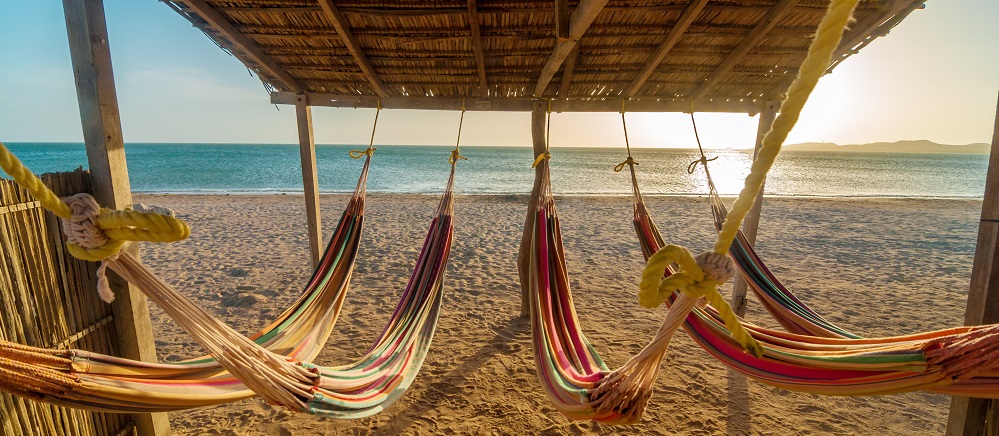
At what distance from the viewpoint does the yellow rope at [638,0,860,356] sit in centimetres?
43

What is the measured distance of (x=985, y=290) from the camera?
3.53 ft

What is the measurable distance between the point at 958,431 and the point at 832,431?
0.84 metres

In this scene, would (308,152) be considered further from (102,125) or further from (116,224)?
(116,224)

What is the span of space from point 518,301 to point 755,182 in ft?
9.14

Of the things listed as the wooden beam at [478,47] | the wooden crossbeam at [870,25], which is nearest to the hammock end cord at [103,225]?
the wooden beam at [478,47]

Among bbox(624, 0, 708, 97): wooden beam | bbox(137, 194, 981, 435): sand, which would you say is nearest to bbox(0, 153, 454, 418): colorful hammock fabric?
bbox(137, 194, 981, 435): sand

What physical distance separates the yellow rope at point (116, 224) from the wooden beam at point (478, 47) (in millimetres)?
1451

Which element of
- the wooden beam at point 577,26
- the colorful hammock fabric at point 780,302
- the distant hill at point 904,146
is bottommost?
the colorful hammock fabric at point 780,302

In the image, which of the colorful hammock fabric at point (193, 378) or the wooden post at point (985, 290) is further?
Answer: the wooden post at point (985, 290)

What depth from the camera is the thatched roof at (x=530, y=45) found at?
1783mm

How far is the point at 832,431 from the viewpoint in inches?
72.4

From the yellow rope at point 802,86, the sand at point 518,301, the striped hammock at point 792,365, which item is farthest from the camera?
the sand at point 518,301

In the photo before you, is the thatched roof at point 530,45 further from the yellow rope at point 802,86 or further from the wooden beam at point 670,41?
the yellow rope at point 802,86

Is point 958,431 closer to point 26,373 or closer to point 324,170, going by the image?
point 26,373
